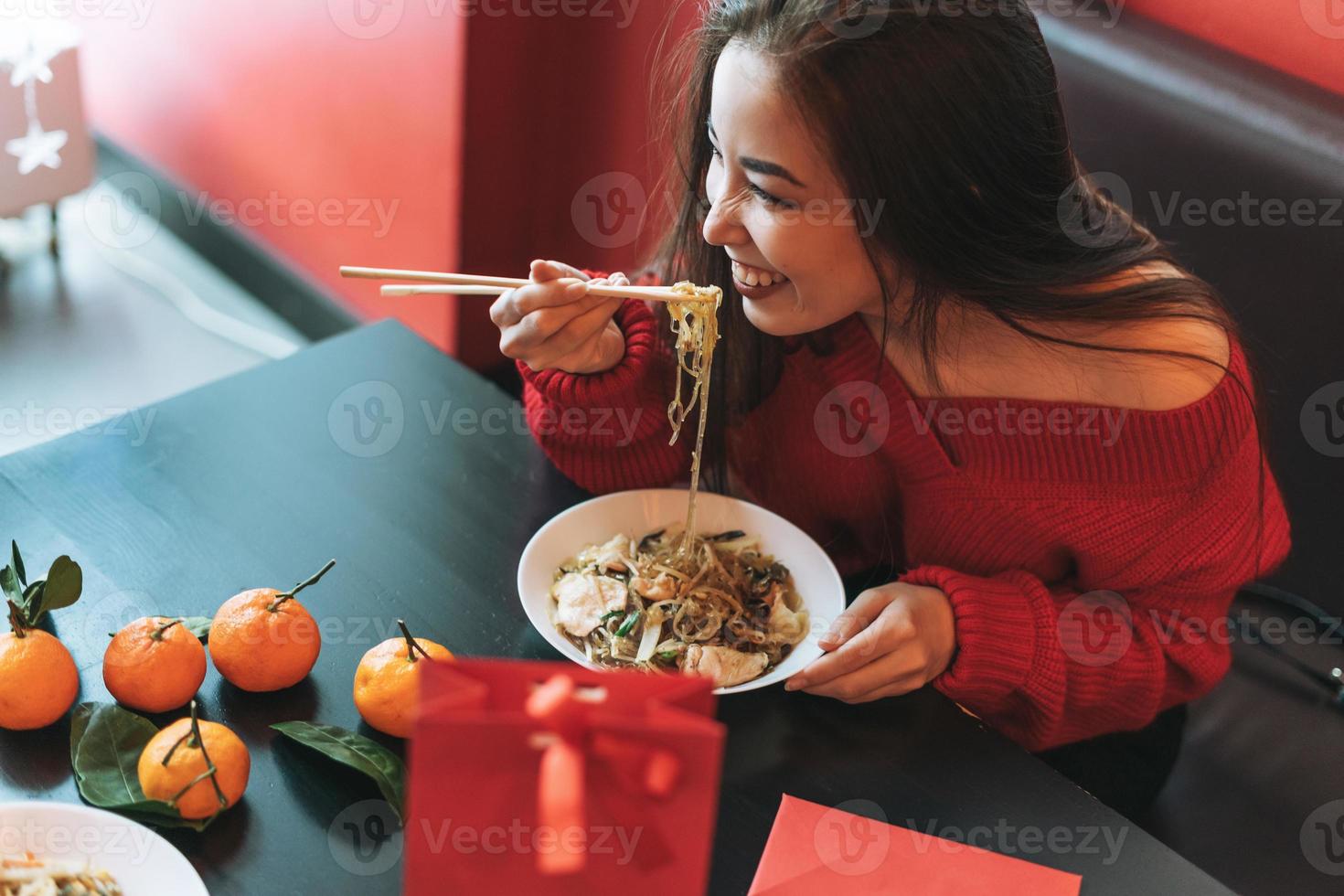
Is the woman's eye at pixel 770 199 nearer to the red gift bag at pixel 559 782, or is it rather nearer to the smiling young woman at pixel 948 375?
the smiling young woman at pixel 948 375

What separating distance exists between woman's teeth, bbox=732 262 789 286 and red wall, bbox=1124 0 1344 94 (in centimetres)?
95

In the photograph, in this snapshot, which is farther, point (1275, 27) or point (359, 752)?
point (1275, 27)

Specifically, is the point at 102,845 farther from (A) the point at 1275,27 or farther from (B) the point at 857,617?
(A) the point at 1275,27

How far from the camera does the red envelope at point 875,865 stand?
101cm

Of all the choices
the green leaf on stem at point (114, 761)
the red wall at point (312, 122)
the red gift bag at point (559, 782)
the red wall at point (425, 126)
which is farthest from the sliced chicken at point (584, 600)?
the red wall at point (312, 122)

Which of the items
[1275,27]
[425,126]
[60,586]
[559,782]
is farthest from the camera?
[425,126]

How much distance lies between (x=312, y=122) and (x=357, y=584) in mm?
2011

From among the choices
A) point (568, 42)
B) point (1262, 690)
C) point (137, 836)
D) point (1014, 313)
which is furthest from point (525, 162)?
point (137, 836)

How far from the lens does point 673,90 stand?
1419 mm

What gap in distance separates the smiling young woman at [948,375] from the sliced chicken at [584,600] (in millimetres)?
213

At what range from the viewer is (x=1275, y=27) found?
1.85 m

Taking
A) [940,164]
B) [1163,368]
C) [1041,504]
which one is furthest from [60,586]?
[1163,368]

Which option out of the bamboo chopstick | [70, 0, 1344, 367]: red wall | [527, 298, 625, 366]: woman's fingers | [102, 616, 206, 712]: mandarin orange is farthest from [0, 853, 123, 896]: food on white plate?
[70, 0, 1344, 367]: red wall

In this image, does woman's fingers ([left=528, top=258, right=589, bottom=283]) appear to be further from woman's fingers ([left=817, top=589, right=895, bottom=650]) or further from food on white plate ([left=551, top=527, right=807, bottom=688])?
woman's fingers ([left=817, top=589, right=895, bottom=650])
